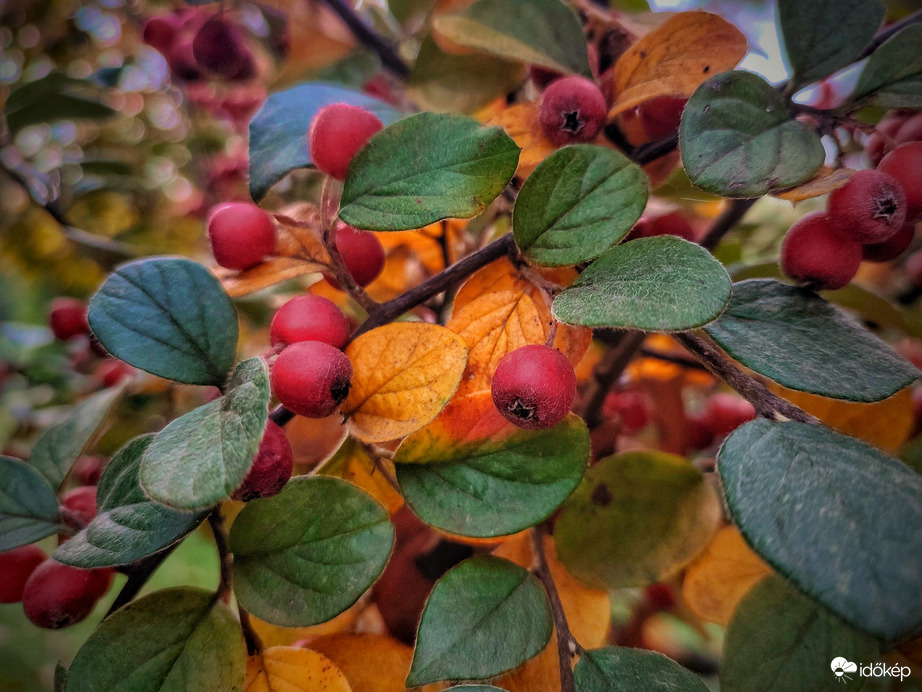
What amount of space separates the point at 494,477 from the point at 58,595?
42 centimetres

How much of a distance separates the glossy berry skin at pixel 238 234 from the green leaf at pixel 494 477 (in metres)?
0.24

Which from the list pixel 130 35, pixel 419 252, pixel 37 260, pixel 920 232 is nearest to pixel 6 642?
pixel 37 260

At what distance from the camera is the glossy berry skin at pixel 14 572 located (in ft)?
1.96

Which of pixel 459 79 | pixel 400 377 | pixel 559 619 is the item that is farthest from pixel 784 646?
pixel 459 79

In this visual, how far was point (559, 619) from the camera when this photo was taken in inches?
19.7

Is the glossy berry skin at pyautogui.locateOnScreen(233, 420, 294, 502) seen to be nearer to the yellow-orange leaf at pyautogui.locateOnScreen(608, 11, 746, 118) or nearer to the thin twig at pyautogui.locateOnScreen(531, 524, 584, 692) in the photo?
the thin twig at pyautogui.locateOnScreen(531, 524, 584, 692)

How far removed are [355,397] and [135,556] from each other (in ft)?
0.66

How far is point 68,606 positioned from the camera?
0.53 meters

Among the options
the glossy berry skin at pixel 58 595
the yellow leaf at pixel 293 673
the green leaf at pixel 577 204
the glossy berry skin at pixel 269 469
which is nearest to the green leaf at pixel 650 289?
the green leaf at pixel 577 204

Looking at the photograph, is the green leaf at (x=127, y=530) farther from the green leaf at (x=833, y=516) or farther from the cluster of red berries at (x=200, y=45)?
the cluster of red berries at (x=200, y=45)

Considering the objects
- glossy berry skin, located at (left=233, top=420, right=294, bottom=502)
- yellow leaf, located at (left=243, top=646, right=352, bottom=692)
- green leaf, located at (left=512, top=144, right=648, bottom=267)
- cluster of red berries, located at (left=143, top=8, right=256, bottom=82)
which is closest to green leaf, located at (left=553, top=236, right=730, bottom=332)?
green leaf, located at (left=512, top=144, right=648, bottom=267)

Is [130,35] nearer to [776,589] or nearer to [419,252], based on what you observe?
[419,252]

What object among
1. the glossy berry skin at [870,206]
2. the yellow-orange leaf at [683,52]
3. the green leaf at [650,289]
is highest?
the yellow-orange leaf at [683,52]

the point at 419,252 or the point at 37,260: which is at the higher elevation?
the point at 419,252
